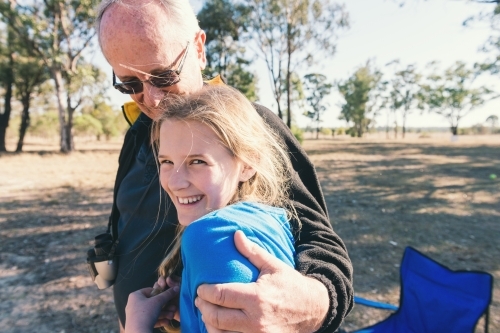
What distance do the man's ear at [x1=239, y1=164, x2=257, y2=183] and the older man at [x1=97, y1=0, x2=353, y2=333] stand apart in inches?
7.5

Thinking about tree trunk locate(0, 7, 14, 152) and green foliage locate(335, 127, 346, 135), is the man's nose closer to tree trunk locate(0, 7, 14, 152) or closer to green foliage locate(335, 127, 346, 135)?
tree trunk locate(0, 7, 14, 152)

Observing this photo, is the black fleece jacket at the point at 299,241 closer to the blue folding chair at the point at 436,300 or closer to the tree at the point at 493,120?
the blue folding chair at the point at 436,300

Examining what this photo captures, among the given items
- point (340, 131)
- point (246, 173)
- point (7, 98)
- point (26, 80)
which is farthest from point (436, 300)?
point (340, 131)

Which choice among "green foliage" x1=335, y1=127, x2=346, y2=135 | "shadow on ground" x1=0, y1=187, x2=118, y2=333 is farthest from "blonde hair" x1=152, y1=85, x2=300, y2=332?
"green foliage" x1=335, y1=127, x2=346, y2=135

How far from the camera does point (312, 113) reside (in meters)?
44.6

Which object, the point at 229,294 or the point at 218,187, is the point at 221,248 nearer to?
the point at 229,294

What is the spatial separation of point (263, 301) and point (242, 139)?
17.8 inches

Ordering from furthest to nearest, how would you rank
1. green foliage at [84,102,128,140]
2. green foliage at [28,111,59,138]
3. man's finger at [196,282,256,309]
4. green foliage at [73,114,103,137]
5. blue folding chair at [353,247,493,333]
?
green foliage at [84,102,128,140], green foliage at [73,114,103,137], green foliage at [28,111,59,138], blue folding chair at [353,247,493,333], man's finger at [196,282,256,309]

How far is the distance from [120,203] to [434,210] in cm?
673

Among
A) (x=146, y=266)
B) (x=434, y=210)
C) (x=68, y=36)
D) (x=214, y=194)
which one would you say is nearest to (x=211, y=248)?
(x=214, y=194)

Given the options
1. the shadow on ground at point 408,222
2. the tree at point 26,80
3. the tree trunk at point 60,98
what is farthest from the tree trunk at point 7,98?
the shadow on ground at point 408,222

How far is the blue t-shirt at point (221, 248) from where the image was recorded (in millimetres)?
656

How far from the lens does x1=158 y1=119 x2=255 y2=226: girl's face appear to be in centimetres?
87

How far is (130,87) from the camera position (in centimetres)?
118
